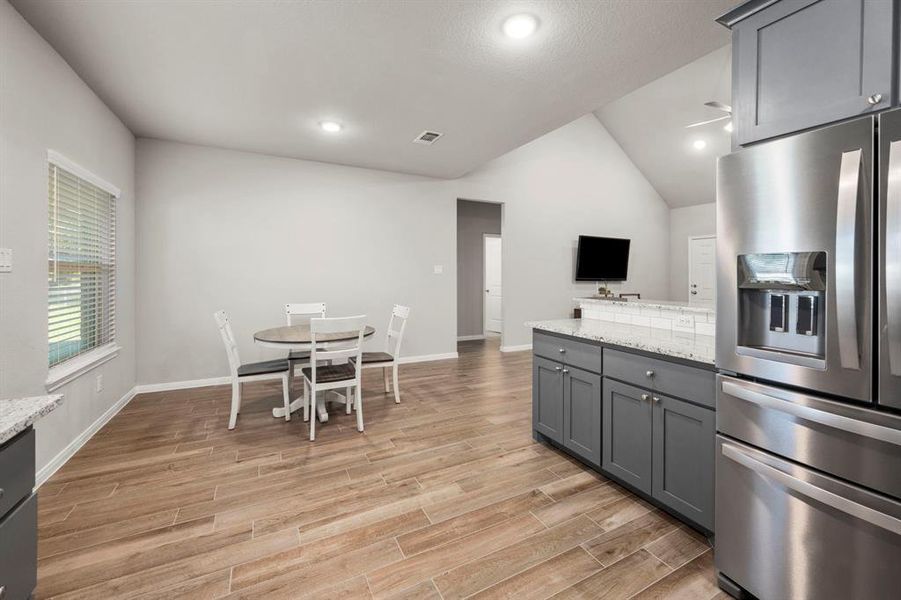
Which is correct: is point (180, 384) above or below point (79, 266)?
below

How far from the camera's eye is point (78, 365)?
9.61ft

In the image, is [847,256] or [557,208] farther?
[557,208]

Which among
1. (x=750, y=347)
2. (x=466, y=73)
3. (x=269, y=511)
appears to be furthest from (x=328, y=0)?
(x=269, y=511)

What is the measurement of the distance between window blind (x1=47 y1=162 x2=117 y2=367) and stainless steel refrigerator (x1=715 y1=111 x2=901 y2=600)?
153 inches

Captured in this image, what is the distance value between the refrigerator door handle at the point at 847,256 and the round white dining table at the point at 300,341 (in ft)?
9.58

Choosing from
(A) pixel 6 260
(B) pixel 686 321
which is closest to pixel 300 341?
(A) pixel 6 260

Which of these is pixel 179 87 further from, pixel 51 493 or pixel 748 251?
pixel 748 251

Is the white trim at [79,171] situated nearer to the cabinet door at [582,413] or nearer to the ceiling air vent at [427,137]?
the ceiling air vent at [427,137]

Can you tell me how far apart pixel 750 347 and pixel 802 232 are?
0.45m

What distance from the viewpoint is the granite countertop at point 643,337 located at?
1.88 metres

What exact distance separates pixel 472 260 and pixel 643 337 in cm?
574

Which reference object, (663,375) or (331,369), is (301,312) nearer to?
(331,369)

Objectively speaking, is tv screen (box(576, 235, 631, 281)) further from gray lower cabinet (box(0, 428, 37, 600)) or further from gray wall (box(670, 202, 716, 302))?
gray lower cabinet (box(0, 428, 37, 600))

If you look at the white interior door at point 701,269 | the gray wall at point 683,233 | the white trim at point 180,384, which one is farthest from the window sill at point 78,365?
the gray wall at point 683,233
